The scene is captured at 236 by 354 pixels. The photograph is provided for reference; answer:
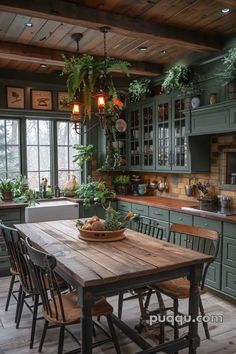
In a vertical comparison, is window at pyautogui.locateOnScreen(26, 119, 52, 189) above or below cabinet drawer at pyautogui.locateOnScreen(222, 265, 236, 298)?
above

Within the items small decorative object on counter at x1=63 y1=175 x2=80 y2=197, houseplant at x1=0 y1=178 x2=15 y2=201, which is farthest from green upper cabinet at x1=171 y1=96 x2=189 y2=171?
houseplant at x1=0 y1=178 x2=15 y2=201

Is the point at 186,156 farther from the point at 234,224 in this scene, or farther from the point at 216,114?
the point at 234,224

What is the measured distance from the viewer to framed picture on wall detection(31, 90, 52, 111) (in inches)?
207

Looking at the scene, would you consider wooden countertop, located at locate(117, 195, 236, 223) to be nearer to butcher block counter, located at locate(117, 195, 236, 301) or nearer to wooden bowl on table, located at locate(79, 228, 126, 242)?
butcher block counter, located at locate(117, 195, 236, 301)

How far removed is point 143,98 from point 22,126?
1.96 meters

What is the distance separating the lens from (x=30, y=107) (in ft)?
17.1

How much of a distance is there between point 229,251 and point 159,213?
46.9 inches

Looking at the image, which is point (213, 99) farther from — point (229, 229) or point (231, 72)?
point (229, 229)

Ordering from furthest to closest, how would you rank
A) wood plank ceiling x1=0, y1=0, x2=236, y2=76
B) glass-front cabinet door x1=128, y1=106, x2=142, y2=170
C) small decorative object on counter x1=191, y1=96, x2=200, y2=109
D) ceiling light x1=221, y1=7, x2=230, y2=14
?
glass-front cabinet door x1=128, y1=106, x2=142, y2=170
small decorative object on counter x1=191, y1=96, x2=200, y2=109
ceiling light x1=221, y1=7, x2=230, y2=14
wood plank ceiling x1=0, y1=0, x2=236, y2=76

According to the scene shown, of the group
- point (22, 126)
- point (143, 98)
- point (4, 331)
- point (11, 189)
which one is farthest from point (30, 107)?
point (4, 331)

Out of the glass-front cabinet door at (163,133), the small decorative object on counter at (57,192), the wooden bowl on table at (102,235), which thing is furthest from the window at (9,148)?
the wooden bowl on table at (102,235)

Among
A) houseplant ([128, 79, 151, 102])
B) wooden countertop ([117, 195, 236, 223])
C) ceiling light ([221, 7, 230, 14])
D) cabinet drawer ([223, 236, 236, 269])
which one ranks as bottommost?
cabinet drawer ([223, 236, 236, 269])

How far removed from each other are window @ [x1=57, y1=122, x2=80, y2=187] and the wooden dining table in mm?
2711

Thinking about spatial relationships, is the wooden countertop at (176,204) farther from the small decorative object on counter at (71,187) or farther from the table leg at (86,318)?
the table leg at (86,318)
